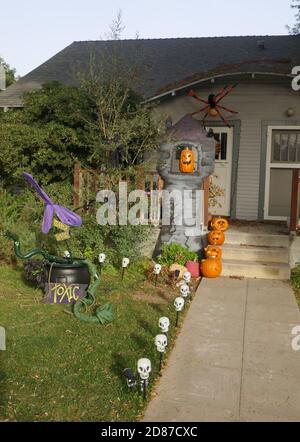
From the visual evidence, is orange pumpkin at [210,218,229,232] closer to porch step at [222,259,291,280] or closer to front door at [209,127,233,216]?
porch step at [222,259,291,280]

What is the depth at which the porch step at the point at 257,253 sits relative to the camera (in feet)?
25.7

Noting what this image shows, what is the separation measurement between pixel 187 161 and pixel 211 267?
2.01 m

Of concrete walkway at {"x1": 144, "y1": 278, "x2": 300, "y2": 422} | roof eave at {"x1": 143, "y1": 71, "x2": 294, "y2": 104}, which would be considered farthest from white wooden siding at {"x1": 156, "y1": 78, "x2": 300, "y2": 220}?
concrete walkway at {"x1": 144, "y1": 278, "x2": 300, "y2": 422}

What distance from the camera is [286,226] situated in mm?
9094

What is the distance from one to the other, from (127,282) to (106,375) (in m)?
3.07

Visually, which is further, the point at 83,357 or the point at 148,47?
the point at 148,47

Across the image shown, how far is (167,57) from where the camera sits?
14023 mm

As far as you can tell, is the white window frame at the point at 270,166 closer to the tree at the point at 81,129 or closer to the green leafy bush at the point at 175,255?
the tree at the point at 81,129

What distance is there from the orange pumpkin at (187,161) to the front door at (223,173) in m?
2.05

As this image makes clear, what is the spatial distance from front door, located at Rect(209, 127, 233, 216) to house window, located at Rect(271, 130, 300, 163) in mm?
998

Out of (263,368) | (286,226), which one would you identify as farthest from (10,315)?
(286,226)

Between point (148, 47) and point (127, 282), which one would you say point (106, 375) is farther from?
point (148, 47)

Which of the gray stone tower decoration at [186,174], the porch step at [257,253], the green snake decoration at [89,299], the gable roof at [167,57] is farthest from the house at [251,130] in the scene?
the green snake decoration at [89,299]

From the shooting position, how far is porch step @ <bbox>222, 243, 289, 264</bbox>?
25.7 ft
